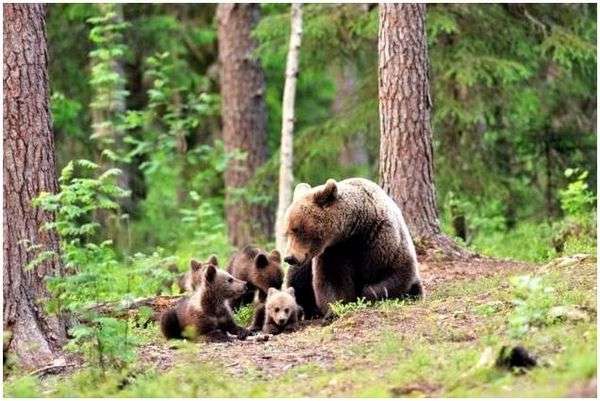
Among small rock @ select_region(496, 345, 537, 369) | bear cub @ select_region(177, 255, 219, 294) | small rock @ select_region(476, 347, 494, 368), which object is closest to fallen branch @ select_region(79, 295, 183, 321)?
bear cub @ select_region(177, 255, 219, 294)

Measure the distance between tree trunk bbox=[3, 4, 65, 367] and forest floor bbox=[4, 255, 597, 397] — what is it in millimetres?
736

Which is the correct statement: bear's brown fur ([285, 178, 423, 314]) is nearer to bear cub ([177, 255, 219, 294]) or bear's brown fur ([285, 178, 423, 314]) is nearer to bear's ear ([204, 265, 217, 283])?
bear's ear ([204, 265, 217, 283])

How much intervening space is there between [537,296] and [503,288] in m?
2.85

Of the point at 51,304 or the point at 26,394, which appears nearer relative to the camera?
the point at 26,394

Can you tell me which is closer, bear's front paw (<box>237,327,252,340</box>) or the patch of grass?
bear's front paw (<box>237,327,252,340</box>)

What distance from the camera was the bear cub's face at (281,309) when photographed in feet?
38.1

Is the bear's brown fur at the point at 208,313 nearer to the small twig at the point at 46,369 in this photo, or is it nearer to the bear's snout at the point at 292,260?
the bear's snout at the point at 292,260

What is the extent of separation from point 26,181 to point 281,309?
106 inches

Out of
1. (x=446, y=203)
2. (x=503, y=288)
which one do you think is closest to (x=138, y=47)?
(x=446, y=203)

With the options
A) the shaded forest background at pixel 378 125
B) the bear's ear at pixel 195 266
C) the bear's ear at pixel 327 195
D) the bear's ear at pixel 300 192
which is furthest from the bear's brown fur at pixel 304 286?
the shaded forest background at pixel 378 125

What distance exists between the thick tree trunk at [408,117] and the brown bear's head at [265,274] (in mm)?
2108

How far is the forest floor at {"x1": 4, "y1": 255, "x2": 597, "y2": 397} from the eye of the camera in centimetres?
822

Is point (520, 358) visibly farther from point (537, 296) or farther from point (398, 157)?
point (398, 157)

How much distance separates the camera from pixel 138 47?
26.6m
